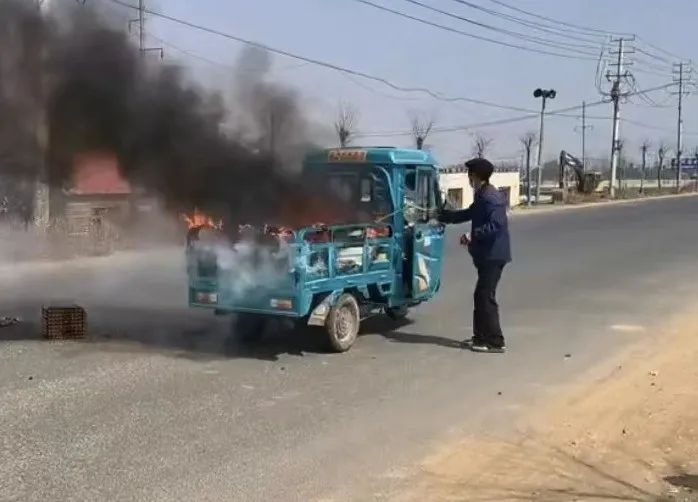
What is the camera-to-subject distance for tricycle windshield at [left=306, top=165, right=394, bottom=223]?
859cm

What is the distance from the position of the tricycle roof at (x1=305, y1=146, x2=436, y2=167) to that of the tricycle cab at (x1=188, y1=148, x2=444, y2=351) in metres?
0.01

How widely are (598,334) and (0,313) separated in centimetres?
667

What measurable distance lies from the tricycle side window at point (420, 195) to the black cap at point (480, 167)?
2.43 ft

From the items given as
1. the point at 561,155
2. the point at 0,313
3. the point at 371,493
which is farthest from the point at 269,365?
the point at 561,155

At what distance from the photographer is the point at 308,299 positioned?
7465 mm

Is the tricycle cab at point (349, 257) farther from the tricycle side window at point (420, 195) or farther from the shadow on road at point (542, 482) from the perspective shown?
the shadow on road at point (542, 482)

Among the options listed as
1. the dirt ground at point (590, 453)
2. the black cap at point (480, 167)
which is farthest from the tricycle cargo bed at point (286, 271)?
the dirt ground at point (590, 453)

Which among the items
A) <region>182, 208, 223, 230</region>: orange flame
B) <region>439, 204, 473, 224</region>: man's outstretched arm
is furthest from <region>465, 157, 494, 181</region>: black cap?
<region>182, 208, 223, 230</region>: orange flame

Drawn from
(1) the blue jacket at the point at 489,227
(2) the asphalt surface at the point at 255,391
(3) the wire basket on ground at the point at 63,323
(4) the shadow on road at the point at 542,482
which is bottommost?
(4) the shadow on road at the point at 542,482

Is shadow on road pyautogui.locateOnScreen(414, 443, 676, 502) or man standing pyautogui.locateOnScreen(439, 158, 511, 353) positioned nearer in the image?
shadow on road pyautogui.locateOnScreen(414, 443, 676, 502)

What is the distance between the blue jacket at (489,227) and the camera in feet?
26.7

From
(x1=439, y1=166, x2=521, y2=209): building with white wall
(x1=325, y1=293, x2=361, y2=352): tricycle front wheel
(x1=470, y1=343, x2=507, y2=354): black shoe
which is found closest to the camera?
(x1=325, y1=293, x2=361, y2=352): tricycle front wheel

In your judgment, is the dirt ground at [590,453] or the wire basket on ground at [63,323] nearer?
the dirt ground at [590,453]

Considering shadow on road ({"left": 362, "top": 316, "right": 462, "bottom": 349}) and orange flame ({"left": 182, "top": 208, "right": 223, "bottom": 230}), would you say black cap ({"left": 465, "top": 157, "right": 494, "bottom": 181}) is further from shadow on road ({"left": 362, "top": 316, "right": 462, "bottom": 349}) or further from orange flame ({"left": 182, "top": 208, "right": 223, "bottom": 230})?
orange flame ({"left": 182, "top": 208, "right": 223, "bottom": 230})
